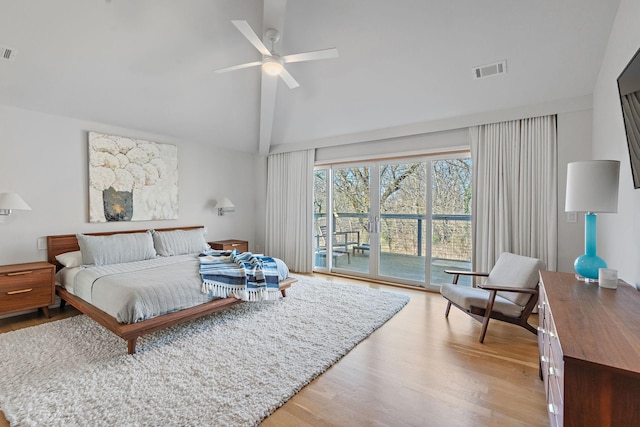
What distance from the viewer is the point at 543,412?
194 cm

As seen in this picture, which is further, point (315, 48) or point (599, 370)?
point (315, 48)

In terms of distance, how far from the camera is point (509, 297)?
316 cm

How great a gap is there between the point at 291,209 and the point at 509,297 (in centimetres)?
391

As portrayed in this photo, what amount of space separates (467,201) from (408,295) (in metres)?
1.60

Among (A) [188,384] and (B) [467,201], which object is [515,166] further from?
(A) [188,384]

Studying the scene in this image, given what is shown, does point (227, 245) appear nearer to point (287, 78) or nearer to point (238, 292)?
point (238, 292)

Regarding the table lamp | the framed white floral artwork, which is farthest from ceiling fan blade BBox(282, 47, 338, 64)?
the framed white floral artwork

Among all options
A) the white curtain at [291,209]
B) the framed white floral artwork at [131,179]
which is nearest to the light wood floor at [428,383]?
the framed white floral artwork at [131,179]

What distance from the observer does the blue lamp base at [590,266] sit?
6.77ft

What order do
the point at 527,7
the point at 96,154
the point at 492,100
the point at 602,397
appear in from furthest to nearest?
the point at 96,154
the point at 492,100
the point at 527,7
the point at 602,397

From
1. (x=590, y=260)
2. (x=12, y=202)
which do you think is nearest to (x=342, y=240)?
(x=590, y=260)

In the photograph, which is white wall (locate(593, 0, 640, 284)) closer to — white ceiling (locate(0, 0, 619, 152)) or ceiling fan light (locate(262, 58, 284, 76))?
white ceiling (locate(0, 0, 619, 152))

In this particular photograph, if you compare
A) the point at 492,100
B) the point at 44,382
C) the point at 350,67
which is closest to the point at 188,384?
the point at 44,382

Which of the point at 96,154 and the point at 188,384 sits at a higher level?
the point at 96,154
